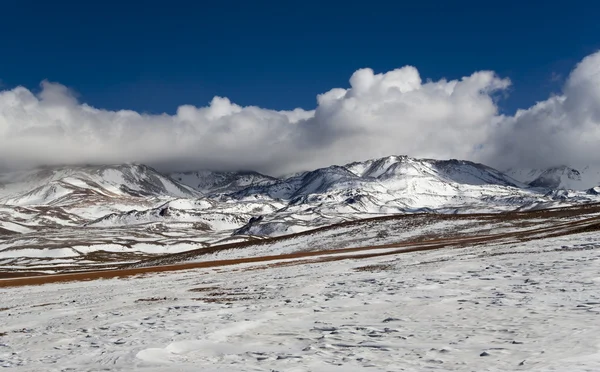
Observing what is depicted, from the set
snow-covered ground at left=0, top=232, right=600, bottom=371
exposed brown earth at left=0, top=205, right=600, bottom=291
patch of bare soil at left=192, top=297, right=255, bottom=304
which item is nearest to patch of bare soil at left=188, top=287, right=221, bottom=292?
snow-covered ground at left=0, top=232, right=600, bottom=371

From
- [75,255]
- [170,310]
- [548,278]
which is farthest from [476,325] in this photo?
[75,255]

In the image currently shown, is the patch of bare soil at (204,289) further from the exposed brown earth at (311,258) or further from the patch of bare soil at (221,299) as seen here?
the exposed brown earth at (311,258)

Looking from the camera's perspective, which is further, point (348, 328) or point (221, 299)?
point (221, 299)

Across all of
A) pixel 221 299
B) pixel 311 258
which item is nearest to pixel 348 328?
pixel 221 299

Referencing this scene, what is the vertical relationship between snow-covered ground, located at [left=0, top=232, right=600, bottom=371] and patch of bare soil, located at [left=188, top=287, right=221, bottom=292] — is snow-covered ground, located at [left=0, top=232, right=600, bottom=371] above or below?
above

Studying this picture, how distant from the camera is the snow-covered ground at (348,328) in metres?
10.9

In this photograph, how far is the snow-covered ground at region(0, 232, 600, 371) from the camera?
428 inches

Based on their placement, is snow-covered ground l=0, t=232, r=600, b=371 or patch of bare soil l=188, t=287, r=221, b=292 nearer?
snow-covered ground l=0, t=232, r=600, b=371

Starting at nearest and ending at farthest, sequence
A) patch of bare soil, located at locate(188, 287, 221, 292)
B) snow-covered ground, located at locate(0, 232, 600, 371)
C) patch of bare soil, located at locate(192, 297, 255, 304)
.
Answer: snow-covered ground, located at locate(0, 232, 600, 371), patch of bare soil, located at locate(192, 297, 255, 304), patch of bare soil, located at locate(188, 287, 221, 292)

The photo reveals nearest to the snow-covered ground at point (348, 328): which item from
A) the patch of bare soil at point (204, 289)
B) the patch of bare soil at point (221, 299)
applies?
the patch of bare soil at point (221, 299)

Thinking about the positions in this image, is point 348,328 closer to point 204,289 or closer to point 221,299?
point 221,299

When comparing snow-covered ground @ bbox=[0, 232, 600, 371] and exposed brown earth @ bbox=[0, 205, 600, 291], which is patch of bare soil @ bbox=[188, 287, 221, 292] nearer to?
snow-covered ground @ bbox=[0, 232, 600, 371]

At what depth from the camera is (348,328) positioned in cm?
1441

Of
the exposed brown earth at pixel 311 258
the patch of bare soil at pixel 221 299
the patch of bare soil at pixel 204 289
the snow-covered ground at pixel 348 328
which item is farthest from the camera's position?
the exposed brown earth at pixel 311 258
